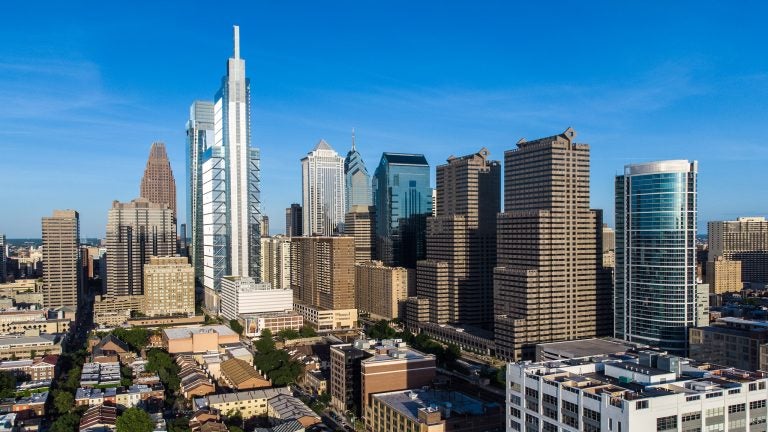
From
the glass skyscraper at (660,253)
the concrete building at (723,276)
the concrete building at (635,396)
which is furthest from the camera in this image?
the concrete building at (723,276)

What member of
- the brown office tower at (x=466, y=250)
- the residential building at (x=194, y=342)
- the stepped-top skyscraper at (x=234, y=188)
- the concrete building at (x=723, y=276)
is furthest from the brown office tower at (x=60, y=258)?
the concrete building at (x=723, y=276)

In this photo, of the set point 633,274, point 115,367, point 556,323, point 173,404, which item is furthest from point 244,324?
point 633,274

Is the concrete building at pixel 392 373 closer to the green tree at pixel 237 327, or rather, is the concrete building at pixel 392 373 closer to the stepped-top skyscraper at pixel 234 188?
the green tree at pixel 237 327

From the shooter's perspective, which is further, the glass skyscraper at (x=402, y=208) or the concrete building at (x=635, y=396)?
the glass skyscraper at (x=402, y=208)

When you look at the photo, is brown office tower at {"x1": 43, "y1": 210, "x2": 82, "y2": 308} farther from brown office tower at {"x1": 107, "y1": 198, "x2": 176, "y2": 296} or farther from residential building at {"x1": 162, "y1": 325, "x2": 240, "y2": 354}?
residential building at {"x1": 162, "y1": 325, "x2": 240, "y2": 354}

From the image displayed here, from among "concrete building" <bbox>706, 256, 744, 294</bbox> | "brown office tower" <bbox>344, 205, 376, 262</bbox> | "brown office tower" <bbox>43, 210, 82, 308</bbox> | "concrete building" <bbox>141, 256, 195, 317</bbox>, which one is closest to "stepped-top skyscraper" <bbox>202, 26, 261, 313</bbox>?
"concrete building" <bbox>141, 256, 195, 317</bbox>

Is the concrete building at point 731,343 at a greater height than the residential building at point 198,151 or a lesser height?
lesser

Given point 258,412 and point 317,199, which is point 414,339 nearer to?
point 258,412
